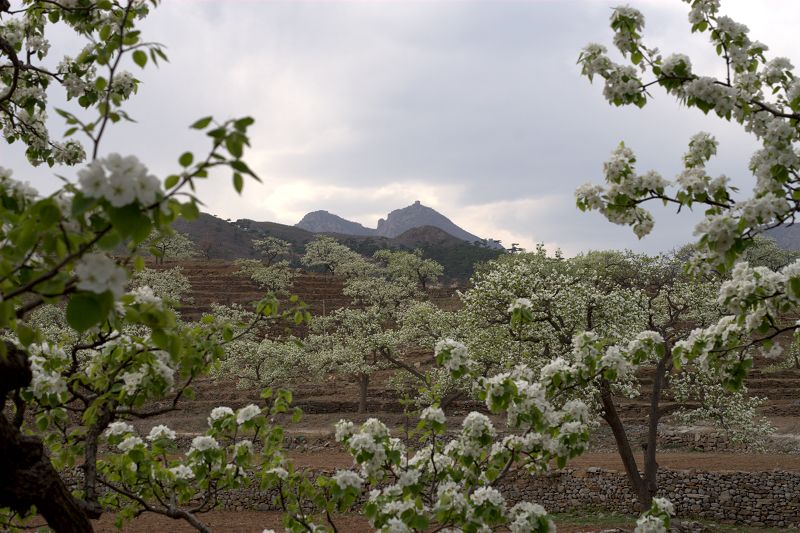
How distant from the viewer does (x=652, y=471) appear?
48.6ft

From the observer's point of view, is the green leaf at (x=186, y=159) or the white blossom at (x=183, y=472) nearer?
the green leaf at (x=186, y=159)

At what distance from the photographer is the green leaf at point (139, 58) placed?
3.03 metres

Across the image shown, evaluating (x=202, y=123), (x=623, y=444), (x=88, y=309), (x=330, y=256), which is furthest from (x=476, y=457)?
(x=330, y=256)

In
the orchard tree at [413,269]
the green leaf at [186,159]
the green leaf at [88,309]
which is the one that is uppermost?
the orchard tree at [413,269]

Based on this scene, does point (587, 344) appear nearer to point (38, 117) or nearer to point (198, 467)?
point (198, 467)

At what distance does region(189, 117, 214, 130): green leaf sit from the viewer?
1.96 metres

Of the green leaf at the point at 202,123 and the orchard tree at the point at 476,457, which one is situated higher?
the green leaf at the point at 202,123

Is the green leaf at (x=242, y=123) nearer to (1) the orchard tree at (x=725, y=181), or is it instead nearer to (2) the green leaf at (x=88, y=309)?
(2) the green leaf at (x=88, y=309)

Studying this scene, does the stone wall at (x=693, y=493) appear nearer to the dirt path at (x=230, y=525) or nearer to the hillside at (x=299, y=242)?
the dirt path at (x=230, y=525)

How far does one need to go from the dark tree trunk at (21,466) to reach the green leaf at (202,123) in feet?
6.38

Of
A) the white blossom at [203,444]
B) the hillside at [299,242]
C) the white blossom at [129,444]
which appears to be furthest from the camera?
the hillside at [299,242]

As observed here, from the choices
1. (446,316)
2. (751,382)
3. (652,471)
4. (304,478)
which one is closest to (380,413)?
(446,316)

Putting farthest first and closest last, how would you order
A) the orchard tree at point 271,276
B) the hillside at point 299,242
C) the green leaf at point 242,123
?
1. the hillside at point 299,242
2. the orchard tree at point 271,276
3. the green leaf at point 242,123

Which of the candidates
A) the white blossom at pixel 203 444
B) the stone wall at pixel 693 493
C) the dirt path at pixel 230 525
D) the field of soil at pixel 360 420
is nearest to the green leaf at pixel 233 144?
the white blossom at pixel 203 444
